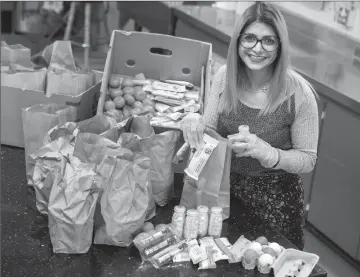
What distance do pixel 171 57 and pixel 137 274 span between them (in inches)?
56.7

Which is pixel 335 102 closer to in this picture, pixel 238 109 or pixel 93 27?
pixel 238 109

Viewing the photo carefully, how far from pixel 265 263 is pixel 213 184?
1.25 ft

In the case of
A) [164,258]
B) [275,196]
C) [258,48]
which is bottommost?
[275,196]

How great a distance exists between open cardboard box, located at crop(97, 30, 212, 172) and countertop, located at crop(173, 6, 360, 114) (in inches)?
35.6

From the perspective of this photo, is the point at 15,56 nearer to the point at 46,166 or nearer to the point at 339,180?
the point at 46,166

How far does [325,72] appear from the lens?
392 centimetres

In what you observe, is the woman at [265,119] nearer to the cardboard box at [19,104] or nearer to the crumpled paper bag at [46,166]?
the crumpled paper bag at [46,166]

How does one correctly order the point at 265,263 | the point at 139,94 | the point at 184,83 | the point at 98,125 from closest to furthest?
the point at 265,263
the point at 98,125
the point at 139,94
the point at 184,83

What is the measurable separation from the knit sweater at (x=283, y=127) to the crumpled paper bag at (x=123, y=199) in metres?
0.59

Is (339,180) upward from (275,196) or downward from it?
downward

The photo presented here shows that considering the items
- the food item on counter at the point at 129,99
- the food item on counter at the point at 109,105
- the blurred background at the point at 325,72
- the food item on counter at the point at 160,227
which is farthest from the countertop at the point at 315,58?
the food item on counter at the point at 160,227

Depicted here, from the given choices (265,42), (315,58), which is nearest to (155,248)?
(265,42)

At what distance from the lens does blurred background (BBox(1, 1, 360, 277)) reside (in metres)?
3.61

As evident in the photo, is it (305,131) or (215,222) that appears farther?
(305,131)
